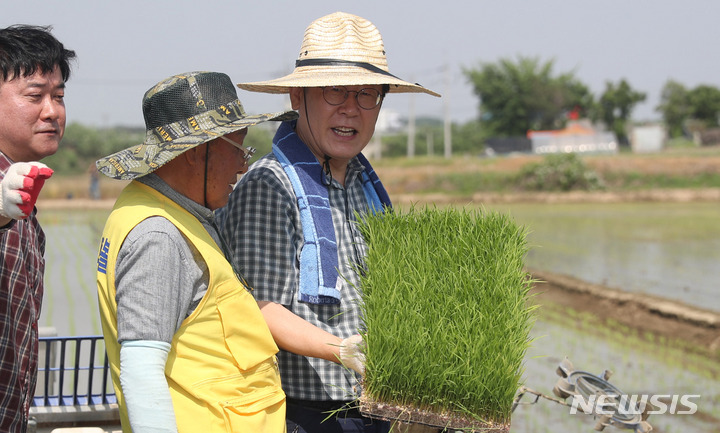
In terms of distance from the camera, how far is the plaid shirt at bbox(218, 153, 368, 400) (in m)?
1.78

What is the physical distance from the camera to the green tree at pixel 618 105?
179 feet

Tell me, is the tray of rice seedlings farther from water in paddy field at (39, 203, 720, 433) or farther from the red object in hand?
the red object in hand

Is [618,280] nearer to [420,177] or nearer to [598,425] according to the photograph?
[598,425]

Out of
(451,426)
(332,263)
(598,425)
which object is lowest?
(598,425)

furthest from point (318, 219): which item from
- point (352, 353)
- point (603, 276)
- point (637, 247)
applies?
point (637, 247)

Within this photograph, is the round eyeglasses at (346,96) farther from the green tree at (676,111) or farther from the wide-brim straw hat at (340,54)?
the green tree at (676,111)

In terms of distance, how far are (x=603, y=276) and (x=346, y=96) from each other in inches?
346

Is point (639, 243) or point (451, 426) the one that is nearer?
point (451, 426)

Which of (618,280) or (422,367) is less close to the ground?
(422,367)

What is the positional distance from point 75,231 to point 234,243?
13762mm

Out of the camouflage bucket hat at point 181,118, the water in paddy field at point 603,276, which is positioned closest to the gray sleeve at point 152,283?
the camouflage bucket hat at point 181,118

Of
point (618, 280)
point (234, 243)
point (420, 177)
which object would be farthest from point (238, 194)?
point (420, 177)

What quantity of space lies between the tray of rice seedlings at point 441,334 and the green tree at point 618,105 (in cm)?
5540

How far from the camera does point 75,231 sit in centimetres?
1455
